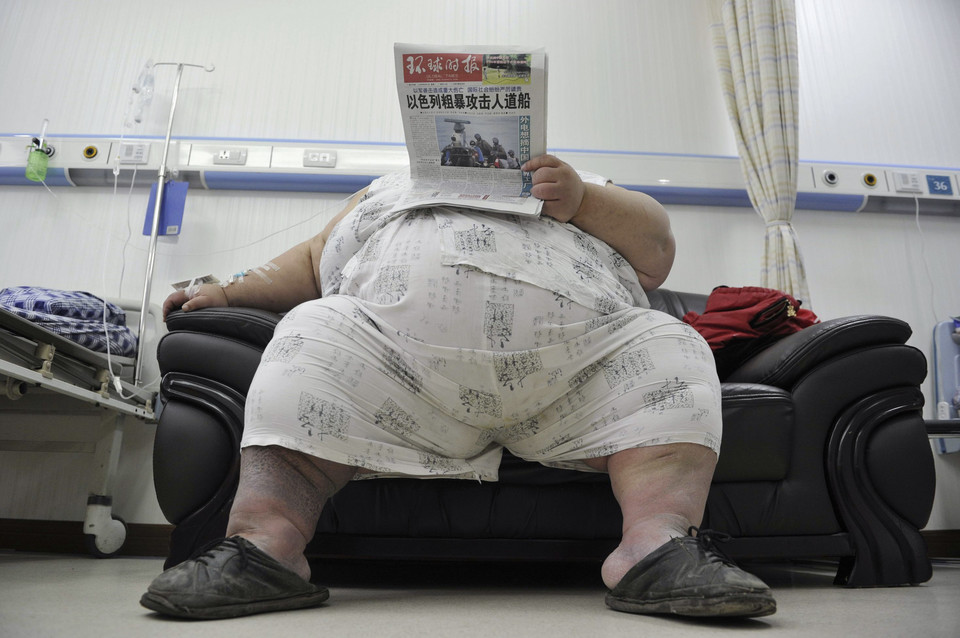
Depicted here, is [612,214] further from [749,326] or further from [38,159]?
[38,159]

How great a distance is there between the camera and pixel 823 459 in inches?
52.6

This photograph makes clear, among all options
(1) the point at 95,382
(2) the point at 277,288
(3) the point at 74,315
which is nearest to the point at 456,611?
(2) the point at 277,288

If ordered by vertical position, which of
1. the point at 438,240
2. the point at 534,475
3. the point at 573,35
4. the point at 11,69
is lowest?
the point at 534,475

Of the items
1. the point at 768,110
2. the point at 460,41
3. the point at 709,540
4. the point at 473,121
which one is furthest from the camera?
the point at 460,41

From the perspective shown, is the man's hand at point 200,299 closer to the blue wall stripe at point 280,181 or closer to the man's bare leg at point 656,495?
the man's bare leg at point 656,495

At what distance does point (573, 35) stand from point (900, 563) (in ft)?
7.63

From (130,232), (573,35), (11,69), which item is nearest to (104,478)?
(130,232)

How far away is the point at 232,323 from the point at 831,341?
1277 mm

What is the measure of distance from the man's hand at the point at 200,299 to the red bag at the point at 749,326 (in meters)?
1.18

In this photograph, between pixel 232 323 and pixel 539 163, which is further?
pixel 232 323

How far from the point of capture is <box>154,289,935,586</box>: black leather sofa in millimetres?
1261

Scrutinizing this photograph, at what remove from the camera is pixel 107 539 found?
1.90 metres

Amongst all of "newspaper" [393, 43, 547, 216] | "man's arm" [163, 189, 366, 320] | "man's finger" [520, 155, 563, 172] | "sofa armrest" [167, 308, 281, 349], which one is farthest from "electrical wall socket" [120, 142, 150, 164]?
"man's finger" [520, 155, 563, 172]

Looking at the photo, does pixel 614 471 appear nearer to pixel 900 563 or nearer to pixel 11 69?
pixel 900 563
